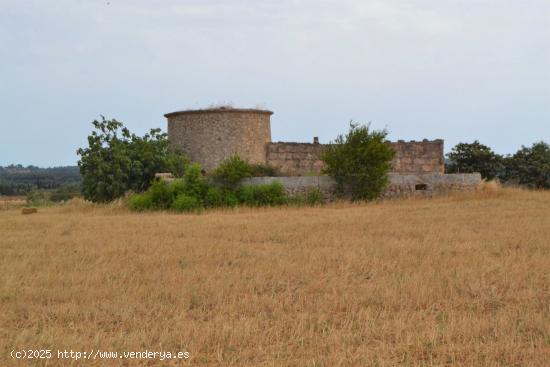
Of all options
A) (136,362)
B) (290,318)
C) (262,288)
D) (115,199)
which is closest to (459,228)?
(262,288)

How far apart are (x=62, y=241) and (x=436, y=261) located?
7.02 m

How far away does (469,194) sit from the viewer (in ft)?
74.1

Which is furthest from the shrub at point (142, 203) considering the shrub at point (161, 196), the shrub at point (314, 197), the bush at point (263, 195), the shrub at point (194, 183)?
the shrub at point (314, 197)

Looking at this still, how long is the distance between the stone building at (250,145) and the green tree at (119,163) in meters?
0.84

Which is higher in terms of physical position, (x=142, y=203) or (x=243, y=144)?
(x=243, y=144)

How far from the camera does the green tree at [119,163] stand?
79.1 ft

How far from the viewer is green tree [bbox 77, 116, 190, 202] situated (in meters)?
24.1

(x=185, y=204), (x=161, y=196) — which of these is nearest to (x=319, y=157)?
(x=185, y=204)

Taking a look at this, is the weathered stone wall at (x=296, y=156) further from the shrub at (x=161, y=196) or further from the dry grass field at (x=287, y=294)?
the dry grass field at (x=287, y=294)

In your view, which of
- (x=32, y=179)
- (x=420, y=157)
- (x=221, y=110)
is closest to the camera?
(x=221, y=110)

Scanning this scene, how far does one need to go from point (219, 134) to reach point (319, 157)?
3792mm

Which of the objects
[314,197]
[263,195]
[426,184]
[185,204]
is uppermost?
[426,184]

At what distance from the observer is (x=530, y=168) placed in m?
32.9

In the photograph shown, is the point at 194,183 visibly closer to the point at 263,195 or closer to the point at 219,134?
the point at 263,195
